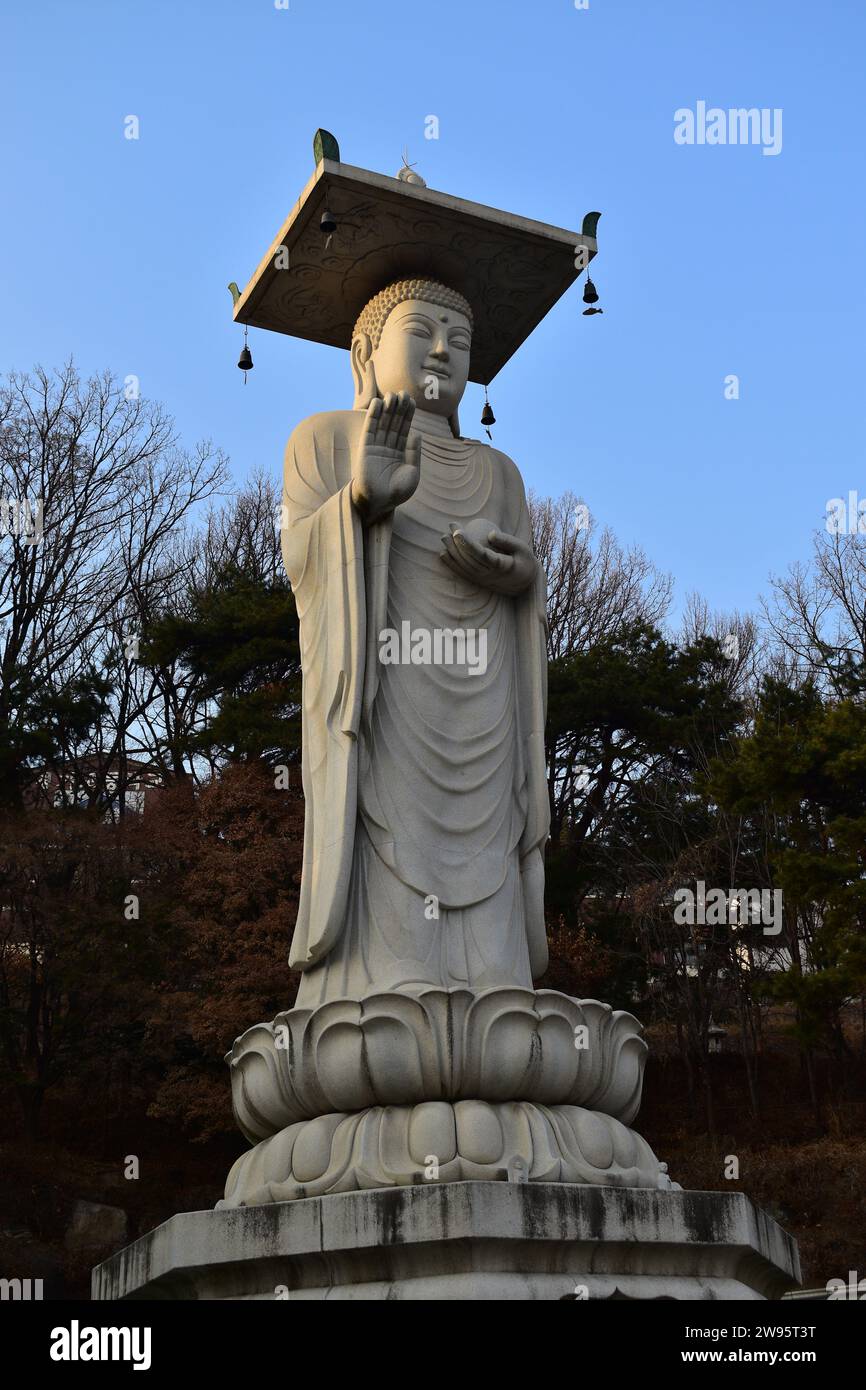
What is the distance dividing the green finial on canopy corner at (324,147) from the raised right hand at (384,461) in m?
1.17

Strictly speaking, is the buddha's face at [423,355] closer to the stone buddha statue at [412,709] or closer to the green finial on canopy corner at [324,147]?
the stone buddha statue at [412,709]

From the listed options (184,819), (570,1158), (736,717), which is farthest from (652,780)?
(570,1158)

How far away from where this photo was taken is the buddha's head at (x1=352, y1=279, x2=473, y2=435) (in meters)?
6.41

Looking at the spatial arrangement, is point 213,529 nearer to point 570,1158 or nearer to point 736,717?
point 736,717

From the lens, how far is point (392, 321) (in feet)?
21.3

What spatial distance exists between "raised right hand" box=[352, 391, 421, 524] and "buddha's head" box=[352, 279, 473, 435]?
28.1 inches

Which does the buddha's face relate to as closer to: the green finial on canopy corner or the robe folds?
the robe folds

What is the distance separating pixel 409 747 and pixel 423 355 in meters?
1.92

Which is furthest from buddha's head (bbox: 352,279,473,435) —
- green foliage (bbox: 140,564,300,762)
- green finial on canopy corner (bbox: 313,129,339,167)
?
green foliage (bbox: 140,564,300,762)

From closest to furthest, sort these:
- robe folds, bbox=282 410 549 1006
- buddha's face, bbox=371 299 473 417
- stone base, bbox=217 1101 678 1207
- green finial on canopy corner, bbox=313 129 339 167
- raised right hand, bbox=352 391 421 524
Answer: stone base, bbox=217 1101 678 1207
robe folds, bbox=282 410 549 1006
raised right hand, bbox=352 391 421 524
green finial on canopy corner, bbox=313 129 339 167
buddha's face, bbox=371 299 473 417

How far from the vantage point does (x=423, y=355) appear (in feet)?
21.1

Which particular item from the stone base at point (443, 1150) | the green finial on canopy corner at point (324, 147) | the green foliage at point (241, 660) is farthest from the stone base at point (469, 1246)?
the green foliage at point (241, 660)

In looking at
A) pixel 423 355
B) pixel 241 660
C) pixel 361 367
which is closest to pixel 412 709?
pixel 423 355
